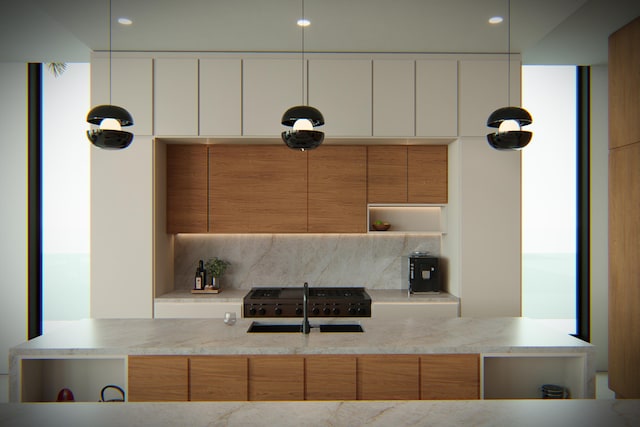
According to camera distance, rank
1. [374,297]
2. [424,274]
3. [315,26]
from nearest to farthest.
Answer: [315,26]
[374,297]
[424,274]

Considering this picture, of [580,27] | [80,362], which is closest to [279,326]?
[80,362]

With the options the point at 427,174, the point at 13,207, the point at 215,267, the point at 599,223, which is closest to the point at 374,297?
the point at 427,174

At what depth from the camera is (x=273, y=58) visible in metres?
4.28

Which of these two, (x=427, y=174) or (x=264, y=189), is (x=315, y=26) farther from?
(x=427, y=174)

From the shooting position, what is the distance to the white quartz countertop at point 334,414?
4.98 ft

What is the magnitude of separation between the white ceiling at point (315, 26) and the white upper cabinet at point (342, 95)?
0.57 feet

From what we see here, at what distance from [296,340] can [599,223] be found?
12.6 ft

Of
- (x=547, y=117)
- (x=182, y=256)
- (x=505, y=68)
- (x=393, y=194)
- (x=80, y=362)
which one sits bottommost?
(x=80, y=362)

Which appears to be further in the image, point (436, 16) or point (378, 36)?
point (378, 36)

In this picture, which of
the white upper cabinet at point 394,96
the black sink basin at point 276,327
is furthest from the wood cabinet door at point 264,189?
the black sink basin at point 276,327

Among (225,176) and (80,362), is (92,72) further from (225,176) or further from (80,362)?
(80,362)

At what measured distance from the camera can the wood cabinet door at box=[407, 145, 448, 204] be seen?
4.52m

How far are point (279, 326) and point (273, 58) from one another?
98.3 inches

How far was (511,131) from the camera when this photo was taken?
2.75 meters
